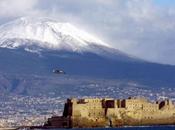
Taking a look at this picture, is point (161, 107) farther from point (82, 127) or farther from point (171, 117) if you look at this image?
point (82, 127)

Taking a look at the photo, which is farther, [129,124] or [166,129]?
[129,124]

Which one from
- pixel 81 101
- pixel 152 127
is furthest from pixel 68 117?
pixel 152 127

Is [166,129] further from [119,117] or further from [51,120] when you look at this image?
[51,120]

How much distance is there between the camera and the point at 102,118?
148625mm

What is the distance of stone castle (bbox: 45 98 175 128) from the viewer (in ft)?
484

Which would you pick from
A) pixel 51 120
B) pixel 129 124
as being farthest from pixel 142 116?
pixel 51 120

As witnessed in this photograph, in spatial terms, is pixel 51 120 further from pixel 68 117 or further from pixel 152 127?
pixel 152 127

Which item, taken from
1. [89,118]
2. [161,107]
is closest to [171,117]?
[161,107]

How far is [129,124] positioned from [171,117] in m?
6.20

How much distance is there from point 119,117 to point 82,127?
5766 millimetres

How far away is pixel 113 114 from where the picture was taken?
485 ft

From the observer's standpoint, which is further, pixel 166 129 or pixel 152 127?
pixel 152 127

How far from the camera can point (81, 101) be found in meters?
150

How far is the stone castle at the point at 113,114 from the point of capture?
5807 inches
